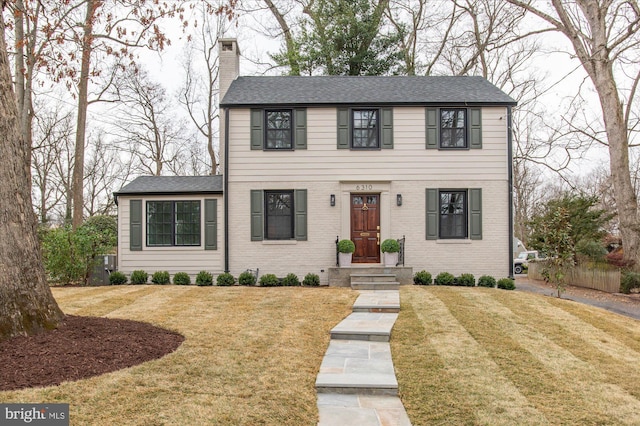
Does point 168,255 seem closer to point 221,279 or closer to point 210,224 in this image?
point 210,224

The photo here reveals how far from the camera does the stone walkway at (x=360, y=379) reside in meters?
4.33

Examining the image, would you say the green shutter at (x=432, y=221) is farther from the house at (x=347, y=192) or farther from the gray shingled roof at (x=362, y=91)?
the gray shingled roof at (x=362, y=91)

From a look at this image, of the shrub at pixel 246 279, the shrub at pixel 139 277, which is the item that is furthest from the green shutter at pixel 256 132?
the shrub at pixel 139 277

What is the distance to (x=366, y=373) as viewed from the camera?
539cm

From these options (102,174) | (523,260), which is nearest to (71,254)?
(102,174)

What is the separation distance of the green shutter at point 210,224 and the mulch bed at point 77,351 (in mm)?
7196

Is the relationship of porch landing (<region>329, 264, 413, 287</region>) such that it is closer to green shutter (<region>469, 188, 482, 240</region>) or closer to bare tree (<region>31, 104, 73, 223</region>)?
green shutter (<region>469, 188, 482, 240</region>)

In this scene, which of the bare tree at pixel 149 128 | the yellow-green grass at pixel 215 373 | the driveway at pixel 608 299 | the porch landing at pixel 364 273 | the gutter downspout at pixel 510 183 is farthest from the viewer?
the bare tree at pixel 149 128

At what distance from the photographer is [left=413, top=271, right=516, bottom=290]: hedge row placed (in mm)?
13133

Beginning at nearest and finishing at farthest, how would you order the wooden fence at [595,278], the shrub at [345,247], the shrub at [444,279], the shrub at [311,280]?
the shrub at [345,247]
the shrub at [444,279]
the shrub at [311,280]
the wooden fence at [595,278]

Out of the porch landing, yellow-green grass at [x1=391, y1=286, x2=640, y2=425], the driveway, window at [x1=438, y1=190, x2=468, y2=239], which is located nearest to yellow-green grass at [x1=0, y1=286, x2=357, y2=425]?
yellow-green grass at [x1=391, y1=286, x2=640, y2=425]

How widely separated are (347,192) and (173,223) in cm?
493

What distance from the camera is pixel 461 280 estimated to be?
13.3 metres

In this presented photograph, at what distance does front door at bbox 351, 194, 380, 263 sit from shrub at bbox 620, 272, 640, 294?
745 cm
